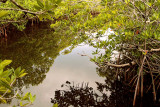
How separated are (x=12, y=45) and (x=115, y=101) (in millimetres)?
9755

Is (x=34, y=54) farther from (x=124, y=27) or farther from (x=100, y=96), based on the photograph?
(x=124, y=27)

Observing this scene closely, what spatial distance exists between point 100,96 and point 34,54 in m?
6.48

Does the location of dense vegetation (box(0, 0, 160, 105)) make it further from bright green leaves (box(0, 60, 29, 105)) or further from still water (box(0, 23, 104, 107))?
bright green leaves (box(0, 60, 29, 105))

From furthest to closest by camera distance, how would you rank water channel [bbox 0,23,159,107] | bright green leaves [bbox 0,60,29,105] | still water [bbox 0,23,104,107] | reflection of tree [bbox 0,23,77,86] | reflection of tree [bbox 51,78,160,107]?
reflection of tree [bbox 0,23,77,86]
still water [bbox 0,23,104,107]
water channel [bbox 0,23,159,107]
reflection of tree [bbox 51,78,160,107]
bright green leaves [bbox 0,60,29,105]

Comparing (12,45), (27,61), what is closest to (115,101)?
(27,61)

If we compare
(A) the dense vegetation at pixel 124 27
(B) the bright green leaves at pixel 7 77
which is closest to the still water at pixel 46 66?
(A) the dense vegetation at pixel 124 27

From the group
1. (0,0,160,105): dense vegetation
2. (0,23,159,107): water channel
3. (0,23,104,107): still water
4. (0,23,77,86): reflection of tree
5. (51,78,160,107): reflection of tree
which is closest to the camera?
(0,0,160,105): dense vegetation

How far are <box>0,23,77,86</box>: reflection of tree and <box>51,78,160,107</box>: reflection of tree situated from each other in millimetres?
1964

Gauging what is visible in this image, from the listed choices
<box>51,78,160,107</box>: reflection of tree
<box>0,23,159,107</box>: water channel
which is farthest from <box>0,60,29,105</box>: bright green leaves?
<box>51,78,160,107</box>: reflection of tree

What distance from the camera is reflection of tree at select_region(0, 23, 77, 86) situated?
821 centimetres

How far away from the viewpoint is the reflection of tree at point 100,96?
19.0ft

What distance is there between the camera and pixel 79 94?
6398mm

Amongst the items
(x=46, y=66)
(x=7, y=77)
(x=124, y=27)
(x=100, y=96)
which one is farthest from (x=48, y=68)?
(x=7, y=77)

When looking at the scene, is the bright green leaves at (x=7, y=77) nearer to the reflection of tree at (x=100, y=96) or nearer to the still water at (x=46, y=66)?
the still water at (x=46, y=66)
